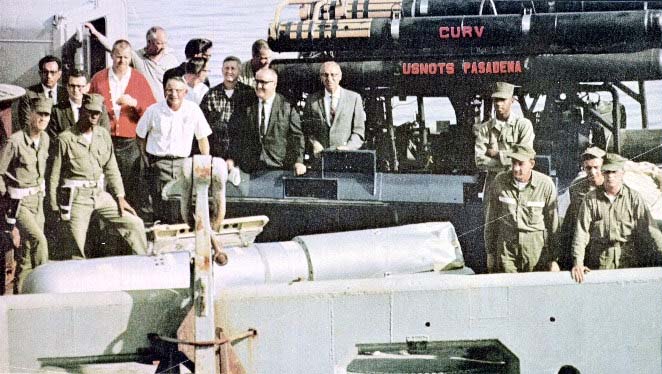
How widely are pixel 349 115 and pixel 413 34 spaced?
1.73 feet

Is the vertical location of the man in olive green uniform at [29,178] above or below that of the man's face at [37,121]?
below

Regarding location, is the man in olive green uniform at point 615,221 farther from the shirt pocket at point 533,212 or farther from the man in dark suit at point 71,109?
the man in dark suit at point 71,109

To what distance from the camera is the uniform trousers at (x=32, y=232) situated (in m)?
4.70

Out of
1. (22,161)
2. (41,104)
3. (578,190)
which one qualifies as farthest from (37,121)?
(578,190)

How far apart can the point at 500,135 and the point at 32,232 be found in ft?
8.03

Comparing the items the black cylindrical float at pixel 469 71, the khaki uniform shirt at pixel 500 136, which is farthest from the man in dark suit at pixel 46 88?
the khaki uniform shirt at pixel 500 136

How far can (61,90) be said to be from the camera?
186 inches

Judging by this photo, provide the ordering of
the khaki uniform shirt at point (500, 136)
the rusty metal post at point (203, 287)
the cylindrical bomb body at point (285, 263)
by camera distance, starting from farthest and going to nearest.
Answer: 1. the khaki uniform shirt at point (500, 136)
2. the cylindrical bomb body at point (285, 263)
3. the rusty metal post at point (203, 287)

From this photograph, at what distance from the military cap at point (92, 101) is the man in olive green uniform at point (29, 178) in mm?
208

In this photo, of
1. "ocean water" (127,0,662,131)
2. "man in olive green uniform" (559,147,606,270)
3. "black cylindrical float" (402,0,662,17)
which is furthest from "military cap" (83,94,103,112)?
"man in olive green uniform" (559,147,606,270)

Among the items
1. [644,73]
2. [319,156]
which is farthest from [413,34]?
[644,73]

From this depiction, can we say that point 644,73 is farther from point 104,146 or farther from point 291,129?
point 104,146

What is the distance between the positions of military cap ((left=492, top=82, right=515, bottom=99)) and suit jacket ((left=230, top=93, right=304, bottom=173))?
1029mm

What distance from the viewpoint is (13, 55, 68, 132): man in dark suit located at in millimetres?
4703
